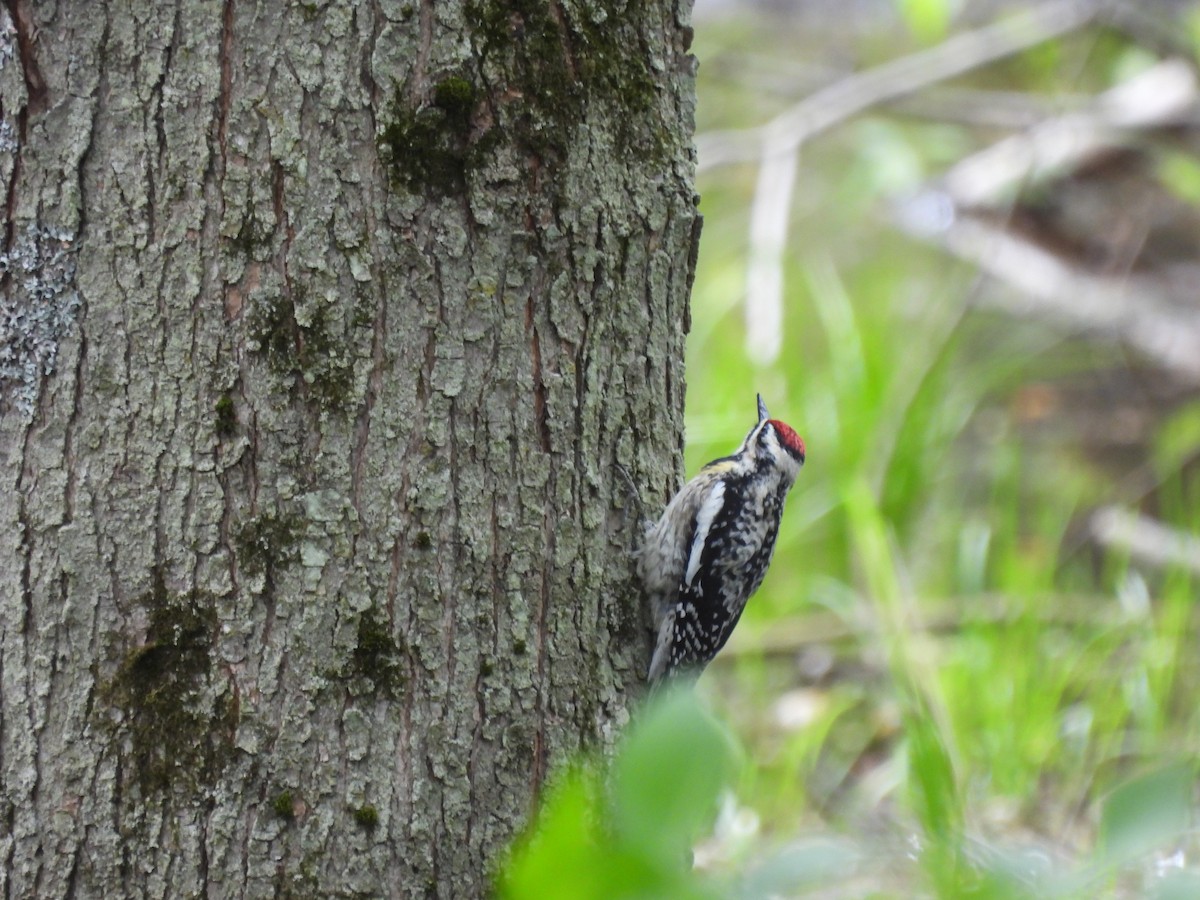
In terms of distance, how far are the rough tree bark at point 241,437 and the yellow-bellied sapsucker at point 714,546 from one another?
1.94ft

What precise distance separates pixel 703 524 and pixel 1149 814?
2.18m

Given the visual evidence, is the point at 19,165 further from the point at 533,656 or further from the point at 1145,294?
the point at 1145,294

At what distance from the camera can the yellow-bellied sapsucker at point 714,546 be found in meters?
2.32

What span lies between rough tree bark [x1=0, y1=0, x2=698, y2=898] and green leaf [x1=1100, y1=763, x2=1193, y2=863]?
50.3 inches

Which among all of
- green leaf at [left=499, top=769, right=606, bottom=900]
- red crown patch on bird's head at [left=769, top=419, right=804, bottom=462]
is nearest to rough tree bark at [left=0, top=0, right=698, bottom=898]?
green leaf at [left=499, top=769, right=606, bottom=900]

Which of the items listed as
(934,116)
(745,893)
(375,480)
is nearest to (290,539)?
(375,480)

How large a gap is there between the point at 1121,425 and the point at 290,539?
209 inches

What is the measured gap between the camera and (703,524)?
2797 mm

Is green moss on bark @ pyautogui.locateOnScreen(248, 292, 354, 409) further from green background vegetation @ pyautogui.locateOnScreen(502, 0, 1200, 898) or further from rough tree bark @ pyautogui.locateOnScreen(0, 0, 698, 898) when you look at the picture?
green background vegetation @ pyautogui.locateOnScreen(502, 0, 1200, 898)

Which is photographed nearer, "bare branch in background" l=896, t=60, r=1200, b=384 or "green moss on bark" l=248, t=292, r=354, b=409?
"green moss on bark" l=248, t=292, r=354, b=409

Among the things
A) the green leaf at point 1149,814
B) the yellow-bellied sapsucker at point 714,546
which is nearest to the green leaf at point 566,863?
the green leaf at point 1149,814

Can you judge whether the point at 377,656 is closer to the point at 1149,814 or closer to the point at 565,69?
the point at 565,69

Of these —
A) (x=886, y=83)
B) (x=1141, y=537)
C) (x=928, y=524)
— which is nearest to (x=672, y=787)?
(x=928, y=524)

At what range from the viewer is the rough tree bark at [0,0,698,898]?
66.4 inches
